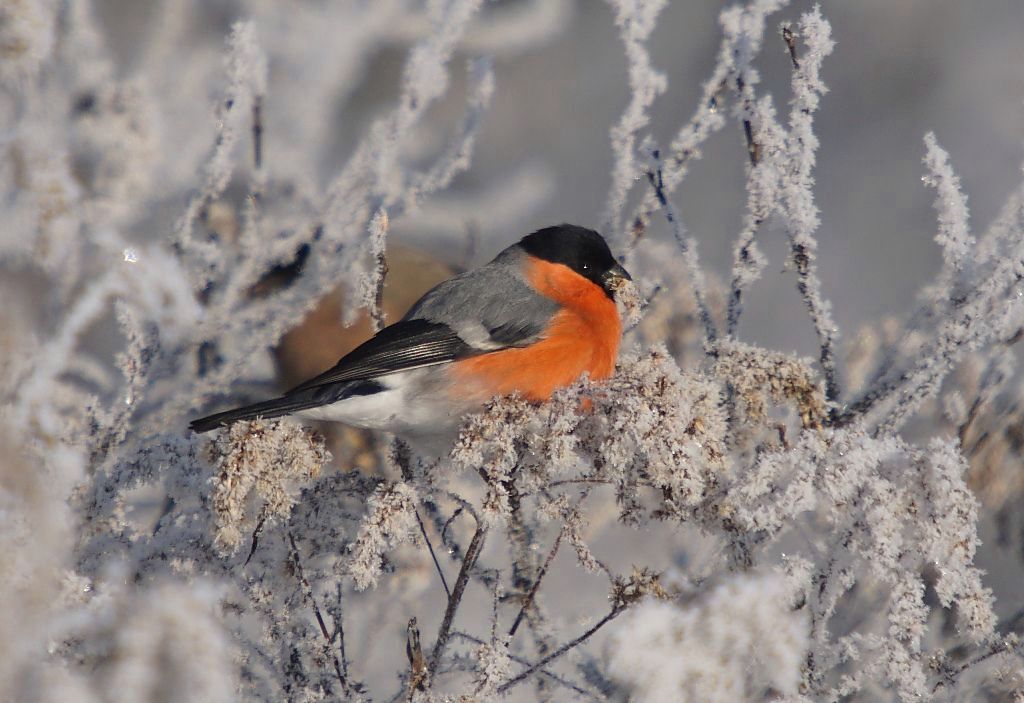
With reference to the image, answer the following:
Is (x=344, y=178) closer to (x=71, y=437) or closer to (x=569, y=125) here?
(x=71, y=437)

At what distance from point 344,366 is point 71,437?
737 mm

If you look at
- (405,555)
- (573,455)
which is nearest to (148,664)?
(573,455)

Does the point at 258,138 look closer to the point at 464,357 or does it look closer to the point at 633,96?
the point at 464,357

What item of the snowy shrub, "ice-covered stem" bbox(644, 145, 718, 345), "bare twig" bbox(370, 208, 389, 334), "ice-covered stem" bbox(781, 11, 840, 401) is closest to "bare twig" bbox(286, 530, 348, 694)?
the snowy shrub

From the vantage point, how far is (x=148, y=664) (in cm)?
131

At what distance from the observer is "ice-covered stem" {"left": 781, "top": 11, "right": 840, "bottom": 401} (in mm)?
2068

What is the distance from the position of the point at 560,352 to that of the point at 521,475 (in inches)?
32.7

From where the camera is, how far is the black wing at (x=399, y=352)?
8.10 ft

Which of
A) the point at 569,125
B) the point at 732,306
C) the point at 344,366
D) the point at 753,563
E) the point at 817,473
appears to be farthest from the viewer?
the point at 569,125

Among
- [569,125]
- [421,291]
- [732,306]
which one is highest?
[569,125]

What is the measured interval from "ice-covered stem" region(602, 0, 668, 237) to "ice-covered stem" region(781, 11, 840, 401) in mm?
444

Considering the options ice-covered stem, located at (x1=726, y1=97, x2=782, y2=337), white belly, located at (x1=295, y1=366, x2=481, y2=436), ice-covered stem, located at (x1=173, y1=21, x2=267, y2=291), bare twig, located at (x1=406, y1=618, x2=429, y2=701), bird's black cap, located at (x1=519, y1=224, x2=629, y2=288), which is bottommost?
bare twig, located at (x1=406, y1=618, x2=429, y2=701)

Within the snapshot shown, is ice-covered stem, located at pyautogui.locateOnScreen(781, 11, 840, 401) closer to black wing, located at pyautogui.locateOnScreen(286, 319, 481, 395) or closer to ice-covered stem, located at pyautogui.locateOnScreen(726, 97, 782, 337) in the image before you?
ice-covered stem, located at pyautogui.locateOnScreen(726, 97, 782, 337)

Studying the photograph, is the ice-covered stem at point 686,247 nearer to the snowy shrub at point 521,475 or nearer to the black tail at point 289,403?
the snowy shrub at point 521,475
